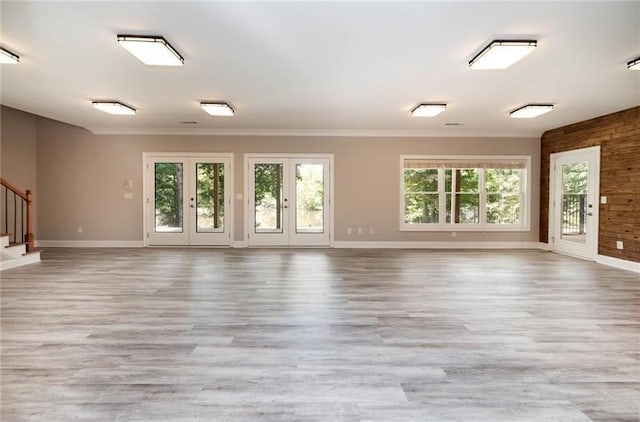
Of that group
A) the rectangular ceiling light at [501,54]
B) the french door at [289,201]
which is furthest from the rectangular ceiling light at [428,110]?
the french door at [289,201]

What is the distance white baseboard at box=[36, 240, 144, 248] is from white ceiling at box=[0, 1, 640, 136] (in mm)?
2885

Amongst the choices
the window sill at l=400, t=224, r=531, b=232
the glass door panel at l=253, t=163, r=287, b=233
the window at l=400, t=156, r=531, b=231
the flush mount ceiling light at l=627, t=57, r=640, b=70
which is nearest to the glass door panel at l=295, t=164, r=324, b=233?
the glass door panel at l=253, t=163, r=287, b=233

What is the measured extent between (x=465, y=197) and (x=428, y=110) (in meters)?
3.29

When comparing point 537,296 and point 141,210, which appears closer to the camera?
point 537,296

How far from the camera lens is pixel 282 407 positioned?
6.91 ft

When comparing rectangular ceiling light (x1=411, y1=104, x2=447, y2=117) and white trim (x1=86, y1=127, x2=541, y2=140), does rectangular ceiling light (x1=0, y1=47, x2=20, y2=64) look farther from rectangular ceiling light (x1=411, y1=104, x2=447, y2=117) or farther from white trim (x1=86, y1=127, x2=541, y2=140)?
rectangular ceiling light (x1=411, y1=104, x2=447, y2=117)

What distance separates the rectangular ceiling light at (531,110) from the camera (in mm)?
5953

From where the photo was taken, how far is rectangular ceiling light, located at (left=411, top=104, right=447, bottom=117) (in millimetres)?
5918

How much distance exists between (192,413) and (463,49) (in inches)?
148

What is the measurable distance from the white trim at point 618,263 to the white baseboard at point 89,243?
364 inches

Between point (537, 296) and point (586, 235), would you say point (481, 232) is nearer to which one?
point (586, 235)

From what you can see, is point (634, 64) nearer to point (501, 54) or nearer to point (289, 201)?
point (501, 54)

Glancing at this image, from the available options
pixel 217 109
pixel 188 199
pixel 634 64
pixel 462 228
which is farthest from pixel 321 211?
pixel 634 64

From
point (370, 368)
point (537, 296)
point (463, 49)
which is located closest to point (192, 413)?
point (370, 368)
